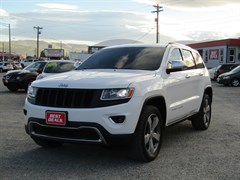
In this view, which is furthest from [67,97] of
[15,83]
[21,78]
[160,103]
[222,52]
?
[222,52]

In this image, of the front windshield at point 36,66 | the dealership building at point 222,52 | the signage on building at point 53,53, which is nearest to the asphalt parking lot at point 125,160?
the front windshield at point 36,66

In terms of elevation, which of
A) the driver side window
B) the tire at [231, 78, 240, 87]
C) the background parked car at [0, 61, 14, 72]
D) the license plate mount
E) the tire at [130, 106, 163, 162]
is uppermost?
the driver side window

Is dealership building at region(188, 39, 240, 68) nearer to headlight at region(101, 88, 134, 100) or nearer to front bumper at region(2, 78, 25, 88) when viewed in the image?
front bumper at region(2, 78, 25, 88)

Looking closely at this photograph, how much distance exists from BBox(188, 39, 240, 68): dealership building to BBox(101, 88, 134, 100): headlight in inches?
1446

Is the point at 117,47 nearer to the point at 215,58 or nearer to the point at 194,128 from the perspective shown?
the point at 194,128

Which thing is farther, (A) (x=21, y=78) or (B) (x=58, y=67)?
(A) (x=21, y=78)

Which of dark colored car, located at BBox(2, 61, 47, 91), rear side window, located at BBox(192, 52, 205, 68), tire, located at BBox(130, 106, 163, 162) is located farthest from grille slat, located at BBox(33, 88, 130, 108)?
dark colored car, located at BBox(2, 61, 47, 91)

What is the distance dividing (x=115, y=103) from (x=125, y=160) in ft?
3.53

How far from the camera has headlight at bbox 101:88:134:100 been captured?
4.96m

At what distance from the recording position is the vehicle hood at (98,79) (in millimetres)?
5047

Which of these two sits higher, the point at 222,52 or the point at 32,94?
the point at 222,52

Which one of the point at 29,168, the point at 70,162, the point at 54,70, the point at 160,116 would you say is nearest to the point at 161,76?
the point at 160,116

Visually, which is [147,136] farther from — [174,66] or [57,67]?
[57,67]

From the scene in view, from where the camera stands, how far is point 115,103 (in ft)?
16.2
